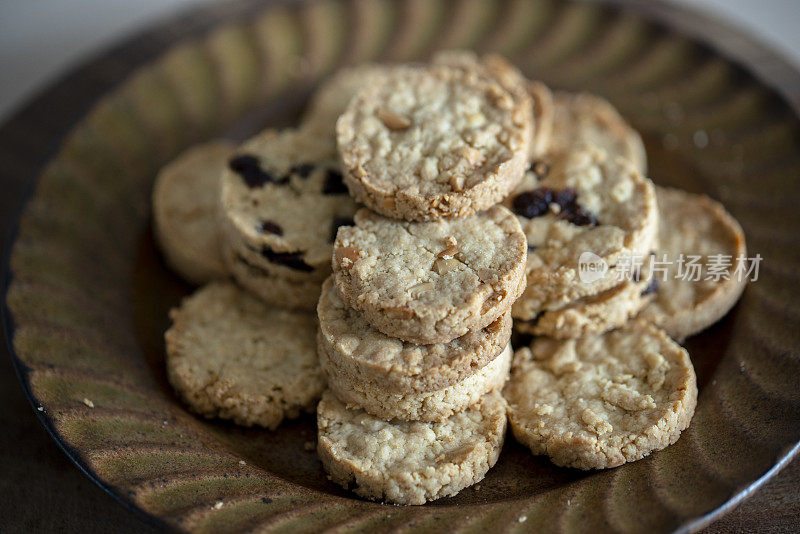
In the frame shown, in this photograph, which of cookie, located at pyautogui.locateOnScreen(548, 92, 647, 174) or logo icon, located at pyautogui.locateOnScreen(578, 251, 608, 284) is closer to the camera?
logo icon, located at pyautogui.locateOnScreen(578, 251, 608, 284)

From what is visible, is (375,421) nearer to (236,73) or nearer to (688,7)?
(236,73)

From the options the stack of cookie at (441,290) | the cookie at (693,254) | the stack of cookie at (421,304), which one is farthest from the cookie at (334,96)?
the cookie at (693,254)

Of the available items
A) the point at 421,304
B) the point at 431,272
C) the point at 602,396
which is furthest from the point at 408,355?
the point at 602,396

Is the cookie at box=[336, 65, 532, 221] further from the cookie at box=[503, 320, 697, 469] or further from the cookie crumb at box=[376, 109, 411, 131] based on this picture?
the cookie at box=[503, 320, 697, 469]

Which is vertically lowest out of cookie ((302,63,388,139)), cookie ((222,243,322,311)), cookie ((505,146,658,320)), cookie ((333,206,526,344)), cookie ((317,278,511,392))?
cookie ((222,243,322,311))

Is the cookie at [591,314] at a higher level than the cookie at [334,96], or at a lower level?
lower

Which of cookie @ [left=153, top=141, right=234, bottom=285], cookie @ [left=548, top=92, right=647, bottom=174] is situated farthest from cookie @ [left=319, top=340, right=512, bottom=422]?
cookie @ [left=548, top=92, right=647, bottom=174]

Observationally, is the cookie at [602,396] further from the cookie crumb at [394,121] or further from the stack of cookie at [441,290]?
the cookie crumb at [394,121]
